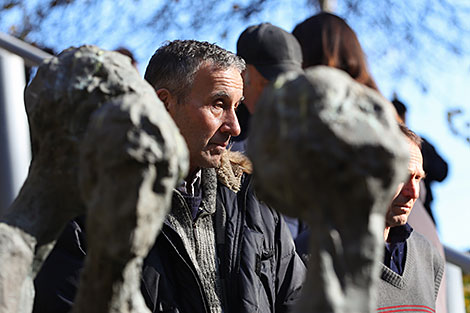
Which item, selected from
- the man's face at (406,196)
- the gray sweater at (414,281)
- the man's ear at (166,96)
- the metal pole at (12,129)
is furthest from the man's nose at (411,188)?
the metal pole at (12,129)

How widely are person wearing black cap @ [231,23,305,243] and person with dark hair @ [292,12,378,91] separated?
2.8 inches

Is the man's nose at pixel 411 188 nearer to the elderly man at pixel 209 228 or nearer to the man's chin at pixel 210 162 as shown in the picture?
the elderly man at pixel 209 228

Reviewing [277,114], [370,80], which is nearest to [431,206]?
[370,80]

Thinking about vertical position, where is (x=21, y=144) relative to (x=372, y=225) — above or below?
below

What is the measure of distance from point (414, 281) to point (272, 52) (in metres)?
1.27

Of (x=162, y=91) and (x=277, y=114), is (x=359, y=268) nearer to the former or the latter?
(x=277, y=114)

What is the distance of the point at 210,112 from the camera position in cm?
340

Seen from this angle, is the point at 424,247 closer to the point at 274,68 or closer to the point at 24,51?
the point at 274,68

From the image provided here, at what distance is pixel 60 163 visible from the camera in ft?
6.03

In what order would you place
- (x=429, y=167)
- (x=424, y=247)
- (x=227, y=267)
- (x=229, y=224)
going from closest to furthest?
(x=227, y=267), (x=229, y=224), (x=424, y=247), (x=429, y=167)

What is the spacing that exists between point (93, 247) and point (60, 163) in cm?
34

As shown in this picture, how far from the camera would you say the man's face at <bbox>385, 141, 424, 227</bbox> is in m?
3.67

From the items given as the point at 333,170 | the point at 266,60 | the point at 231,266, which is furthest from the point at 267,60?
the point at 333,170

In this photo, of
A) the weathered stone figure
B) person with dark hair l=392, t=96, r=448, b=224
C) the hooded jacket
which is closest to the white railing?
the hooded jacket
